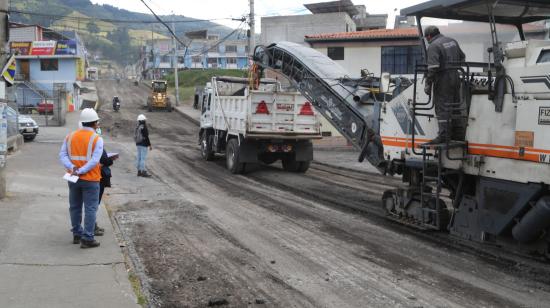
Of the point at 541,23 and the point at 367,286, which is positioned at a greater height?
the point at 541,23

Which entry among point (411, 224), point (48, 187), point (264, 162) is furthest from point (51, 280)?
point (264, 162)

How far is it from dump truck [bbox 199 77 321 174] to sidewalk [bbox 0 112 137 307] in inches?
228

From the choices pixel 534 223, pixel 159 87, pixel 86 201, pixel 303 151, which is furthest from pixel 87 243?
pixel 159 87

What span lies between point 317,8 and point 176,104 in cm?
1584

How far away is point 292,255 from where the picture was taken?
7164 mm

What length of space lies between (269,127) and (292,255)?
836 centimetres

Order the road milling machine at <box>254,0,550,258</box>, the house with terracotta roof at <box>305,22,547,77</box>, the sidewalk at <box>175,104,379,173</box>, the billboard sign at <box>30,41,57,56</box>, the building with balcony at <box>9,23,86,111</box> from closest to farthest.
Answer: the road milling machine at <box>254,0,550,258</box>
the sidewalk at <box>175,104,379,173</box>
the house with terracotta roof at <box>305,22,547,77</box>
the building with balcony at <box>9,23,86,111</box>
the billboard sign at <box>30,41,57,56</box>

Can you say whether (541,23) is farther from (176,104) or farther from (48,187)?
(176,104)

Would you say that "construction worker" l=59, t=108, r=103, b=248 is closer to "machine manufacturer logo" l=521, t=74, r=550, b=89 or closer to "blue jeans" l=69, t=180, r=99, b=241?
"blue jeans" l=69, t=180, r=99, b=241

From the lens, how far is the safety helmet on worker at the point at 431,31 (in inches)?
319

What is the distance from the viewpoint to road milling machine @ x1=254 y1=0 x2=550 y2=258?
259 inches

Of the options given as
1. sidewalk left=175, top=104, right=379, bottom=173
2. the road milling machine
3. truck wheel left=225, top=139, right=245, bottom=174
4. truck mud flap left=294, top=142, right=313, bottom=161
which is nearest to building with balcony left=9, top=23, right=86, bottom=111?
sidewalk left=175, top=104, right=379, bottom=173

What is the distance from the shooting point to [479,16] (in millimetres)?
7840

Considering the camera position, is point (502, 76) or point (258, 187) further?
point (258, 187)
